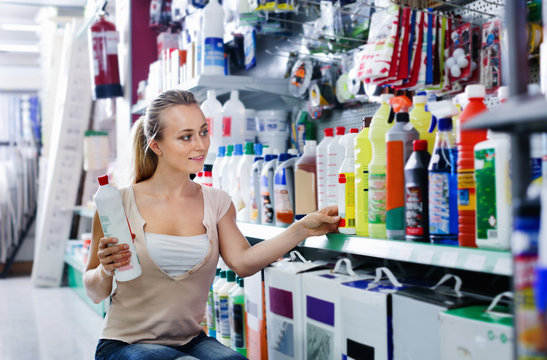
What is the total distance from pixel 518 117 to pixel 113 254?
142cm

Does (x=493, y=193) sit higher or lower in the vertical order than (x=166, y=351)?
higher

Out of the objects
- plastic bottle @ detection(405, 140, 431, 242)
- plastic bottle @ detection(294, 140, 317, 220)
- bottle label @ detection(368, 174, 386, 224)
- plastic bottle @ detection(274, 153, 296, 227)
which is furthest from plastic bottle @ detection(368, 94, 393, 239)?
plastic bottle @ detection(274, 153, 296, 227)

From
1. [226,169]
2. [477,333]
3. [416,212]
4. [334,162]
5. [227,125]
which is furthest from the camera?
[227,125]

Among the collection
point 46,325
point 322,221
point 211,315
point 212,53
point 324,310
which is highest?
point 212,53

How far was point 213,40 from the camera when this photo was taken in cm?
322

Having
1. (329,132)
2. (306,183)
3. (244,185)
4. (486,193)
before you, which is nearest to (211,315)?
(244,185)

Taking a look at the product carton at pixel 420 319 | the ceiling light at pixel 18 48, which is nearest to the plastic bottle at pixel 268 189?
the product carton at pixel 420 319

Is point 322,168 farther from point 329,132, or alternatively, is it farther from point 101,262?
point 101,262

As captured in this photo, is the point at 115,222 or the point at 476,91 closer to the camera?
the point at 476,91

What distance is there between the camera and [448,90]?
2.23 m

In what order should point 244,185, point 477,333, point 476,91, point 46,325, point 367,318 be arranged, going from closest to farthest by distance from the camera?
point 477,333
point 476,91
point 367,318
point 244,185
point 46,325

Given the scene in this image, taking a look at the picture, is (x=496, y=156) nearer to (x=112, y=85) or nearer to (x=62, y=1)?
(x=112, y=85)

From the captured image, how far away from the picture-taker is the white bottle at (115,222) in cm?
195

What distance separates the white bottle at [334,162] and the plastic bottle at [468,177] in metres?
0.63
